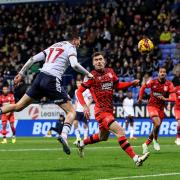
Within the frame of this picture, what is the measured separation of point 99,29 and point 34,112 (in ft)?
26.0

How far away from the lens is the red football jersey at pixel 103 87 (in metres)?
15.4

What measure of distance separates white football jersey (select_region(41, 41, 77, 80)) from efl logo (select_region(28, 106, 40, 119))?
21.2 metres

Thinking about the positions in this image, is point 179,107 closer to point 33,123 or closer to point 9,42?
point 33,123

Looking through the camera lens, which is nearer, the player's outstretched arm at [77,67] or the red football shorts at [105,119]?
the player's outstretched arm at [77,67]

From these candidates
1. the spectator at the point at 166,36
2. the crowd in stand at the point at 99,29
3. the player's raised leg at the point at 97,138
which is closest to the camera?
the player's raised leg at the point at 97,138

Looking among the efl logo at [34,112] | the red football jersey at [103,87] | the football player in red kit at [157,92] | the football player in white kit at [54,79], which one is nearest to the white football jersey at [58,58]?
the football player in white kit at [54,79]

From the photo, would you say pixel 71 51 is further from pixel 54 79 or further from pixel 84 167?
pixel 84 167

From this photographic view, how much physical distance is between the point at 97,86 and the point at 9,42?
30.9 m

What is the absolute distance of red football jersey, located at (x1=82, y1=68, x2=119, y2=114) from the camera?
15.4 m

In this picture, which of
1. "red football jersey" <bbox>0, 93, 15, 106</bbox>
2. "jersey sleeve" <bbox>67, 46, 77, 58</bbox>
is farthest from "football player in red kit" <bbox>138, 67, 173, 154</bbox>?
"red football jersey" <bbox>0, 93, 15, 106</bbox>

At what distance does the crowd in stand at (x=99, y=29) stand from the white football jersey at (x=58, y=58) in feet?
62.4

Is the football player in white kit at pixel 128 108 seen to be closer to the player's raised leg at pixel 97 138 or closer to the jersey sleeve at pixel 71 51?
the player's raised leg at pixel 97 138

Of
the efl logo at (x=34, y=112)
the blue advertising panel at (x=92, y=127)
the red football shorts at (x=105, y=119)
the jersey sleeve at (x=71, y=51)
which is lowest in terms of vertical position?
the blue advertising panel at (x=92, y=127)

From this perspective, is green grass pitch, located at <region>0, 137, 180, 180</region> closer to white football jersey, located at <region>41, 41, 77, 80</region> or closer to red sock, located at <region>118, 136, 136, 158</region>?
red sock, located at <region>118, 136, 136, 158</region>
